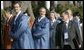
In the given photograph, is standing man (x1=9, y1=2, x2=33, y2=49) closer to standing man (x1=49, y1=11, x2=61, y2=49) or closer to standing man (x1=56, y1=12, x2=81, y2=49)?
standing man (x1=49, y1=11, x2=61, y2=49)

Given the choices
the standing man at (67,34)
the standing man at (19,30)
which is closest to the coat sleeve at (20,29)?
the standing man at (19,30)

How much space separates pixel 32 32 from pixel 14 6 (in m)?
0.84

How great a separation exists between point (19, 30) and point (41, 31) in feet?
1.95

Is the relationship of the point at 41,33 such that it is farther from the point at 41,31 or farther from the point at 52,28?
the point at 52,28

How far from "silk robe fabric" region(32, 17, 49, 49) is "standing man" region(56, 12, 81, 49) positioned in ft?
1.82

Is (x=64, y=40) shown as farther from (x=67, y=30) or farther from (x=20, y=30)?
(x=20, y=30)

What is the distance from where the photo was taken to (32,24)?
10.6 metres

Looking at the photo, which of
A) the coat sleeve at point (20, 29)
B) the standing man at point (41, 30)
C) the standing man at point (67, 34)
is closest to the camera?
the coat sleeve at point (20, 29)

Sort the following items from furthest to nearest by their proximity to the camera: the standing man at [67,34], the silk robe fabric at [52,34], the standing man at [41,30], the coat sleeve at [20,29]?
the standing man at [67,34] → the silk robe fabric at [52,34] → the standing man at [41,30] → the coat sleeve at [20,29]

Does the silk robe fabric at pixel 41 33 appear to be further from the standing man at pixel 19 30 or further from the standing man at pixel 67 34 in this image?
the standing man at pixel 67 34

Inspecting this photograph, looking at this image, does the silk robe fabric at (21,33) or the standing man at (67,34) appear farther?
the standing man at (67,34)

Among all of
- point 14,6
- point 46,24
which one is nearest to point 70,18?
point 46,24

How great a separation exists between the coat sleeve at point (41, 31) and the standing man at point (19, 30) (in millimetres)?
155

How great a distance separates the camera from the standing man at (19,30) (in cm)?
1003
